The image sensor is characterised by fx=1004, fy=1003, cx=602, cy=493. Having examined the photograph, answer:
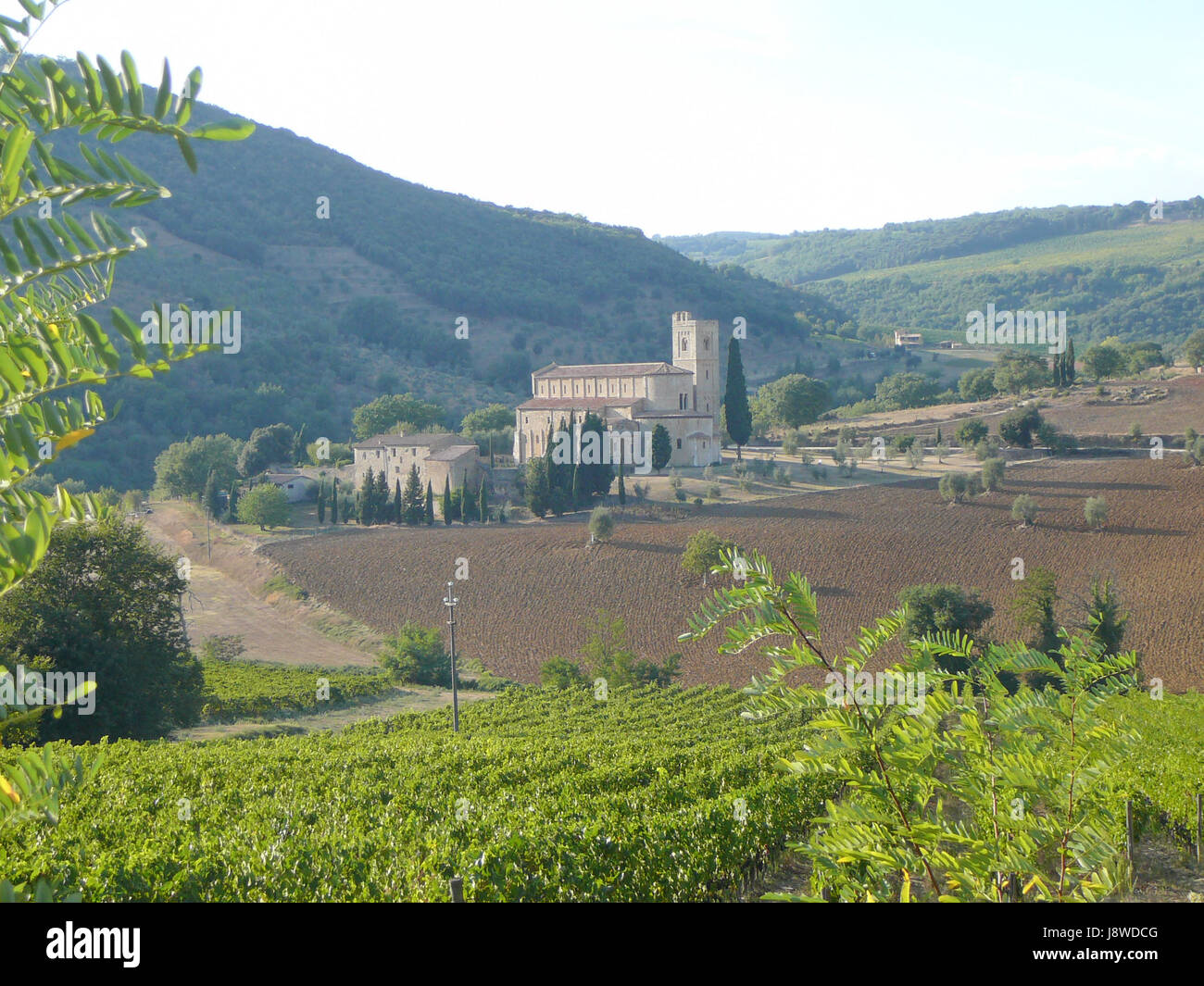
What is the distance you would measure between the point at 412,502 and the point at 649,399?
701 inches

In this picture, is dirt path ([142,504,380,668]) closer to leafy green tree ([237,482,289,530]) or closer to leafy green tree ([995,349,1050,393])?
leafy green tree ([237,482,289,530])

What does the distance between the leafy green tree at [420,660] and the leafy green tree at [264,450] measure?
35067 millimetres

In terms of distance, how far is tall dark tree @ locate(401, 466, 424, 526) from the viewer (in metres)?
54.1

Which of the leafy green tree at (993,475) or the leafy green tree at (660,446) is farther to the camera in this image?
the leafy green tree at (660,446)

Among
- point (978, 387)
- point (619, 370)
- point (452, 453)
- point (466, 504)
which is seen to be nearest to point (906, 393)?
point (978, 387)

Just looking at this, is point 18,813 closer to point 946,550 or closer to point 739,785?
point 739,785

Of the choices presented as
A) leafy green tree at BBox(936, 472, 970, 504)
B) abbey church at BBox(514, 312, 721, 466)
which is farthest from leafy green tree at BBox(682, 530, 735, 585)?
abbey church at BBox(514, 312, 721, 466)

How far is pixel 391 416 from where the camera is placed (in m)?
74.8

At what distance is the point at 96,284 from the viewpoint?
2.33 meters

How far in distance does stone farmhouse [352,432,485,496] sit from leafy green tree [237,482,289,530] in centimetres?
732

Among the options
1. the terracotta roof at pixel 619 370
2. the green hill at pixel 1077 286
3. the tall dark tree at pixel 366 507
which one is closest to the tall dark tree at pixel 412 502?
the tall dark tree at pixel 366 507

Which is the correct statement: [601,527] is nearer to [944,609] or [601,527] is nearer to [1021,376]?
[944,609]

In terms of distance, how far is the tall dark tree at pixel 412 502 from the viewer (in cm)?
5412

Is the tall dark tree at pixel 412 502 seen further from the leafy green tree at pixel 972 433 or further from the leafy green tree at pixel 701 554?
the leafy green tree at pixel 972 433
